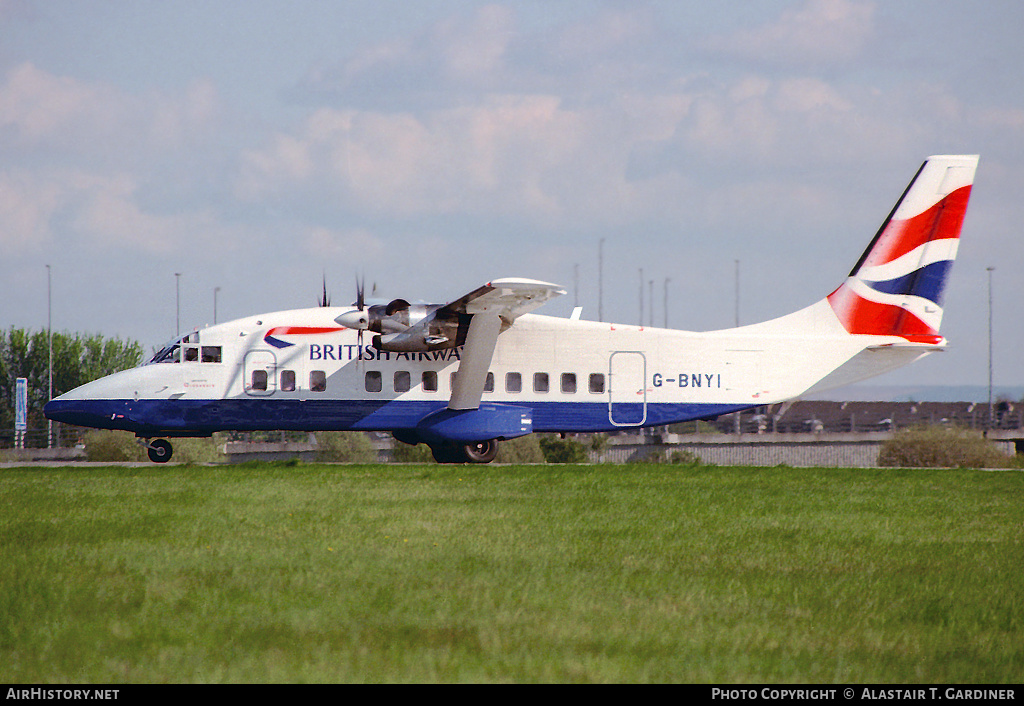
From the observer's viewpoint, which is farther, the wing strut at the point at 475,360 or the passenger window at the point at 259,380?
the passenger window at the point at 259,380

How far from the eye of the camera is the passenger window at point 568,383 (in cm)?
2616

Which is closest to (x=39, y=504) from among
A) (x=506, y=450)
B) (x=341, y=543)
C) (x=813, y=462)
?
(x=341, y=543)

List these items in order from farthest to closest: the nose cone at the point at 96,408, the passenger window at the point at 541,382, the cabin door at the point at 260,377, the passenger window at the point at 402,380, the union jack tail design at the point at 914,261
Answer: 1. the union jack tail design at the point at 914,261
2. the passenger window at the point at 541,382
3. the passenger window at the point at 402,380
4. the cabin door at the point at 260,377
5. the nose cone at the point at 96,408

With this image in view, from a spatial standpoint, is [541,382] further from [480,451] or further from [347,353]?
[347,353]

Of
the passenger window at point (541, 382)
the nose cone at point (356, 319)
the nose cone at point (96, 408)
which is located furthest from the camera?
the passenger window at point (541, 382)

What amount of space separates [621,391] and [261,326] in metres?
9.81

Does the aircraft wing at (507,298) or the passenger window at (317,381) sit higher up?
the aircraft wing at (507,298)

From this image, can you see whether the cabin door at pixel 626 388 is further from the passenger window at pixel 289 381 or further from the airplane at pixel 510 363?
the passenger window at pixel 289 381

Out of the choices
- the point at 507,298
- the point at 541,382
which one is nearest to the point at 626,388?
the point at 541,382

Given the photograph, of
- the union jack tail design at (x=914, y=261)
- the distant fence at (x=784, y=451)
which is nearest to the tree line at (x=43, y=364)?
the distant fence at (x=784, y=451)

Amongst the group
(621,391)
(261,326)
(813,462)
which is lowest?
(813,462)

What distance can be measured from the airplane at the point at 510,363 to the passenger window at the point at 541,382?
0.04 metres
